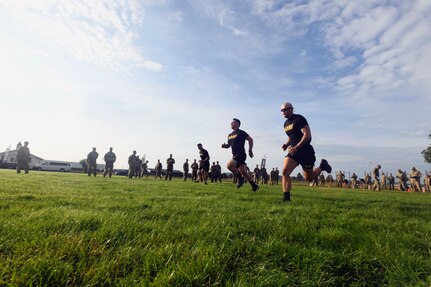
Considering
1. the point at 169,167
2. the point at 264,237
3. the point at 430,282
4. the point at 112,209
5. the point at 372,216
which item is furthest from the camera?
the point at 169,167

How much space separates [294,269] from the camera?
6.77 feet

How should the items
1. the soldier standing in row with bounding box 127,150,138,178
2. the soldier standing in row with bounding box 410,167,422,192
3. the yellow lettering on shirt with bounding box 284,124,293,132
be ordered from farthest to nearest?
1. the soldier standing in row with bounding box 410,167,422,192
2. the soldier standing in row with bounding box 127,150,138,178
3. the yellow lettering on shirt with bounding box 284,124,293,132

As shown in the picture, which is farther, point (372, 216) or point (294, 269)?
point (372, 216)

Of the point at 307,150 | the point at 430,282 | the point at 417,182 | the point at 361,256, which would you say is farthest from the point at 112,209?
the point at 417,182

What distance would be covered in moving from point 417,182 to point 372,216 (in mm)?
25557

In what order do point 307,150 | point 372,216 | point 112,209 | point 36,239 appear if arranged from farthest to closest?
point 307,150, point 372,216, point 112,209, point 36,239

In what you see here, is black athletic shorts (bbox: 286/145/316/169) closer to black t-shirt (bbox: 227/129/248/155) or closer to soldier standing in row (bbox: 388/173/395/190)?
black t-shirt (bbox: 227/129/248/155)

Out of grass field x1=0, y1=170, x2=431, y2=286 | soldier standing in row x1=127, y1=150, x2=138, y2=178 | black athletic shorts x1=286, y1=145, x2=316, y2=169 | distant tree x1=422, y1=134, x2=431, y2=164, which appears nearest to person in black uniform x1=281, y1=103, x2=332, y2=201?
black athletic shorts x1=286, y1=145, x2=316, y2=169

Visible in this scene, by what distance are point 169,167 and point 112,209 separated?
20388 millimetres

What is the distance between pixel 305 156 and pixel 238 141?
3.47 metres

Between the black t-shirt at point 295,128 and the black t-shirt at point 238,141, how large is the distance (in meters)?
3.04

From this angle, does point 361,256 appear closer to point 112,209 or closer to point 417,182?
point 112,209

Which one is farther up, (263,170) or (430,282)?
(263,170)

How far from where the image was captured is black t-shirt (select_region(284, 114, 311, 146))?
6.66 metres
